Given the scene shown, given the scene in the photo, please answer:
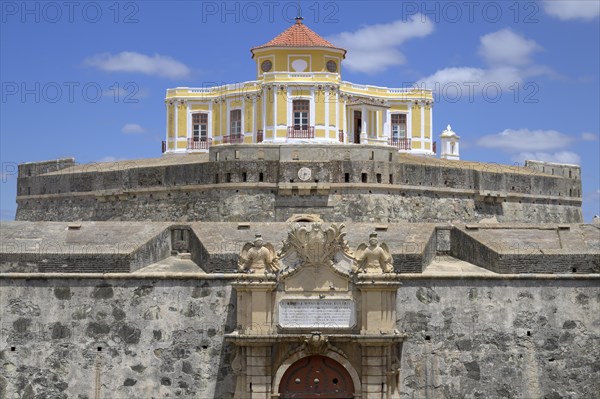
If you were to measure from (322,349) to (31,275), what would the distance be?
8013mm

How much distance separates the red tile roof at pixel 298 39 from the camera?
6049 cm

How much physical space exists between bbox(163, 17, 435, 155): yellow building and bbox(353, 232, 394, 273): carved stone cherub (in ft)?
95.7

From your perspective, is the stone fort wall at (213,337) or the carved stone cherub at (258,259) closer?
the carved stone cherub at (258,259)

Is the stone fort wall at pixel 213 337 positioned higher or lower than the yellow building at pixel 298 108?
lower

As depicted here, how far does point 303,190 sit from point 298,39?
1935 centimetres

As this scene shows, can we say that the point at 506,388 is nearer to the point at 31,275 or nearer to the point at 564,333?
the point at 564,333

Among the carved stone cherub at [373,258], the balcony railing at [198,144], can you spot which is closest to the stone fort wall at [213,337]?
the carved stone cherub at [373,258]

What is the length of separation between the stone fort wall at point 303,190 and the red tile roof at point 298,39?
469 inches

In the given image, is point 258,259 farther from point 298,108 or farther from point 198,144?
point 198,144

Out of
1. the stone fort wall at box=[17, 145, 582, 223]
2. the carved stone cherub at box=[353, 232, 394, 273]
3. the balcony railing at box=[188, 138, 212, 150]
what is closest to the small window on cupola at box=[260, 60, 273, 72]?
the balcony railing at box=[188, 138, 212, 150]

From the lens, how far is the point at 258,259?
28.3m

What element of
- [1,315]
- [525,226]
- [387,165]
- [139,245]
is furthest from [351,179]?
[1,315]

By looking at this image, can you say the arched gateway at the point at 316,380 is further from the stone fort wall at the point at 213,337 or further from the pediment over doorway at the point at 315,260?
the pediment over doorway at the point at 315,260

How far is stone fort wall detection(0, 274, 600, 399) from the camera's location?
2911 centimetres
